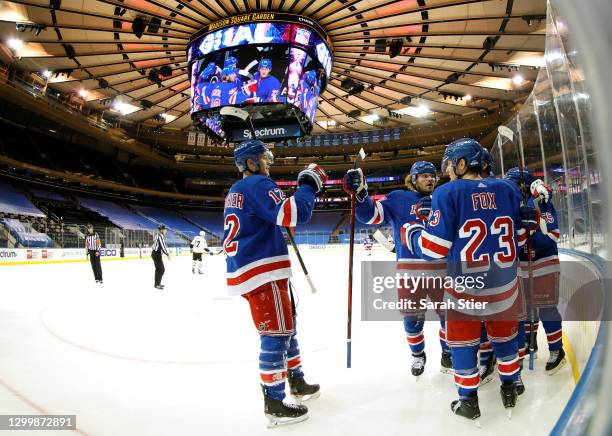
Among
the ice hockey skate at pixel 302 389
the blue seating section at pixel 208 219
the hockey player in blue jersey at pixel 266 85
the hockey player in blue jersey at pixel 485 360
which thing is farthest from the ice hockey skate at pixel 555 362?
the blue seating section at pixel 208 219

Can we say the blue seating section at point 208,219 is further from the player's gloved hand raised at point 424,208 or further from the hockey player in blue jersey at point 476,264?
the hockey player in blue jersey at point 476,264

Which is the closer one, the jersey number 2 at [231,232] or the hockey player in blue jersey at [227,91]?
the jersey number 2 at [231,232]

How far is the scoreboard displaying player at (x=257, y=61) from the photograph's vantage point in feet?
31.7

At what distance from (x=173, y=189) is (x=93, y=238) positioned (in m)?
24.0

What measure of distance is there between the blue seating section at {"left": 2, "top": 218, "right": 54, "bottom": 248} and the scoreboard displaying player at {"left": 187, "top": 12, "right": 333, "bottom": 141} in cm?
749

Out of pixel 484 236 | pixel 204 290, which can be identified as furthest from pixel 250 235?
pixel 204 290

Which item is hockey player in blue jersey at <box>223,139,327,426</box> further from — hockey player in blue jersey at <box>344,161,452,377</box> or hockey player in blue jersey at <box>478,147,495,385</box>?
hockey player in blue jersey at <box>478,147,495,385</box>

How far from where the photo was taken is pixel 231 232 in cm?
238

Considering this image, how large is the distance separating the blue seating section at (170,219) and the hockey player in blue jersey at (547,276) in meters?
27.4

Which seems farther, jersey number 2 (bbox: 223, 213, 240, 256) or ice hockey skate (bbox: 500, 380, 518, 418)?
jersey number 2 (bbox: 223, 213, 240, 256)

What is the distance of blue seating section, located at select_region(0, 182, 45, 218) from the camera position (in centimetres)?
1784

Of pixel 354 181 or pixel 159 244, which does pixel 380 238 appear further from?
pixel 159 244

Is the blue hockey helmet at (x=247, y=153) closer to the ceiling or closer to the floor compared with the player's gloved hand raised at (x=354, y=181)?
closer to the ceiling

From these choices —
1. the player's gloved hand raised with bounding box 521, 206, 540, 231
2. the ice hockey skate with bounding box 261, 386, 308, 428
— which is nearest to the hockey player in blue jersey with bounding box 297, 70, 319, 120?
the player's gloved hand raised with bounding box 521, 206, 540, 231
